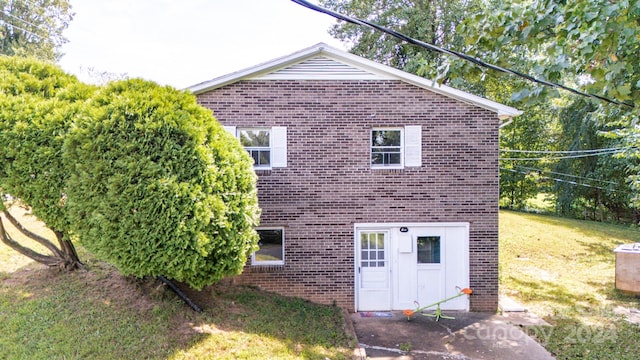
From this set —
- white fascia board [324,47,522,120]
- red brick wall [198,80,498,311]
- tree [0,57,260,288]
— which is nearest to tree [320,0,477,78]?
white fascia board [324,47,522,120]

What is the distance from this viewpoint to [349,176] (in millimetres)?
8141

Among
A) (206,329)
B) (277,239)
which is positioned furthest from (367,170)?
(206,329)

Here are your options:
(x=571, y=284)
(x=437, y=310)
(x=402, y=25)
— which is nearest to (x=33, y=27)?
(x=402, y=25)

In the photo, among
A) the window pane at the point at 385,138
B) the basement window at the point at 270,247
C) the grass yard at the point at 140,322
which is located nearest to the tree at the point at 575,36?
the window pane at the point at 385,138

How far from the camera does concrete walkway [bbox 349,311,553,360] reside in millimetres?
6102

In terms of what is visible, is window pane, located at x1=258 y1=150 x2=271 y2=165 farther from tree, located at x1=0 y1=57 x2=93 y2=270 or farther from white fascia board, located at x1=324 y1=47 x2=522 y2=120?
tree, located at x1=0 y1=57 x2=93 y2=270

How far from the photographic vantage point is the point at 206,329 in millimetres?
5789

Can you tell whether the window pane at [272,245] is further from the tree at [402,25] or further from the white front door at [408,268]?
the tree at [402,25]

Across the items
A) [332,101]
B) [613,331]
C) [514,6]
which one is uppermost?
[514,6]

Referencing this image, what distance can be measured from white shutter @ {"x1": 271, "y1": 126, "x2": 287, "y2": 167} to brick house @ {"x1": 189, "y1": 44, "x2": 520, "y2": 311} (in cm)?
2

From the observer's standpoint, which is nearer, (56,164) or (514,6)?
(514,6)

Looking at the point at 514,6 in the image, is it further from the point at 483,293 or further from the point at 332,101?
the point at 483,293

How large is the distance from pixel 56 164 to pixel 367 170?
5.83 m

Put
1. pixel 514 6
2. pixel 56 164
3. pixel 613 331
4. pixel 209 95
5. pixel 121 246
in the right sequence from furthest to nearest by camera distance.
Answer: pixel 209 95 < pixel 613 331 < pixel 56 164 < pixel 121 246 < pixel 514 6
